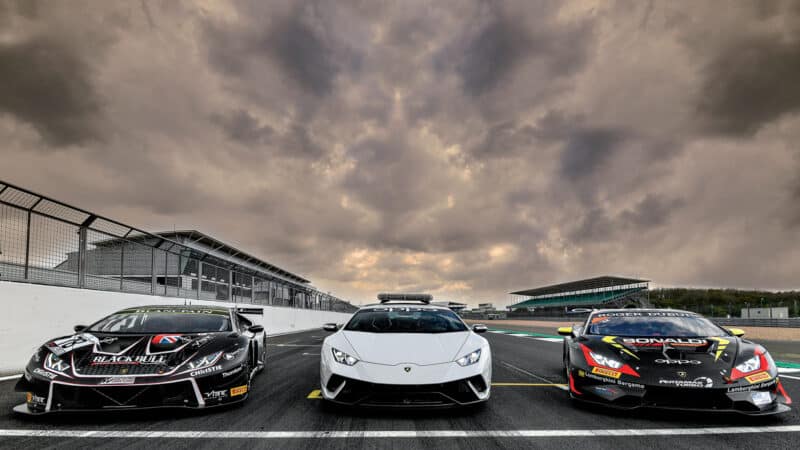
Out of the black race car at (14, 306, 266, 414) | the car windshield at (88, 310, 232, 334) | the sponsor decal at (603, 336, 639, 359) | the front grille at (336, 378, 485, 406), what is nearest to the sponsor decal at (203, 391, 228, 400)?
the black race car at (14, 306, 266, 414)

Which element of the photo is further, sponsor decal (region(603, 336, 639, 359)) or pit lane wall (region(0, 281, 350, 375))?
pit lane wall (region(0, 281, 350, 375))

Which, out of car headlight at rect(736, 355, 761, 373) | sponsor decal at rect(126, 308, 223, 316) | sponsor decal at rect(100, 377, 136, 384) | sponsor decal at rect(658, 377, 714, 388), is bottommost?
sponsor decal at rect(658, 377, 714, 388)

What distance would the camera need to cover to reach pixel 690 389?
16.3 feet

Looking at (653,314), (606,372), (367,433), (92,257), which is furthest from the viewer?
(92,257)

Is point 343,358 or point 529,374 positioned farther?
point 529,374

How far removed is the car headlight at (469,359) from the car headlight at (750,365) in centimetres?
251

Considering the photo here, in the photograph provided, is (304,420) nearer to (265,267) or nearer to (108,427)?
(108,427)

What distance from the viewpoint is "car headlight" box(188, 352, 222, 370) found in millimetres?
5191

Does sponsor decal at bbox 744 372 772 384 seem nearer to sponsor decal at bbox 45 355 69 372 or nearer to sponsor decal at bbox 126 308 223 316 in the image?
sponsor decal at bbox 126 308 223 316

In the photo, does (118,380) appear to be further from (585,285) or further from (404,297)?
(585,285)

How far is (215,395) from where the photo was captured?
523cm

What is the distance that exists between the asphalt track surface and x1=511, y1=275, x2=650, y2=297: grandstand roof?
174 feet

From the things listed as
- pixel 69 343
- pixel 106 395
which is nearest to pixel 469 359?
pixel 106 395

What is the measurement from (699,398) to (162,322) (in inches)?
227
